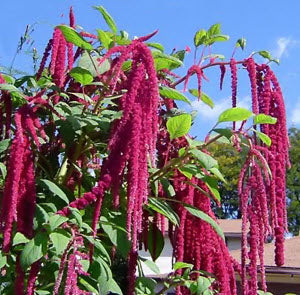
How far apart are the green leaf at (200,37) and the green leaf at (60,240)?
100 centimetres

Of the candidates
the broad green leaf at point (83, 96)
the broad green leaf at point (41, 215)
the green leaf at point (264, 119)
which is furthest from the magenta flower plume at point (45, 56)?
the green leaf at point (264, 119)

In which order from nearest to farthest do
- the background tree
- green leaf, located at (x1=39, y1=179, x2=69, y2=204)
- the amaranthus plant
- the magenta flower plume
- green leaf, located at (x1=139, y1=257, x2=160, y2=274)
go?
the amaranthus plant, green leaf, located at (x1=39, y1=179, x2=69, y2=204), the magenta flower plume, green leaf, located at (x1=139, y1=257, x2=160, y2=274), the background tree

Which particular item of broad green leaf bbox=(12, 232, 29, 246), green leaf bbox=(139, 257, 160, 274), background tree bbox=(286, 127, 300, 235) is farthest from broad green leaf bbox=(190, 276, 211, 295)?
background tree bbox=(286, 127, 300, 235)

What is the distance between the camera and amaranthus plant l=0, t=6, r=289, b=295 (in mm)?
1702

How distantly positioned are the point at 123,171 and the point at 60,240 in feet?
0.87

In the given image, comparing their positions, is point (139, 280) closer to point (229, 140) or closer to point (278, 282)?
point (229, 140)

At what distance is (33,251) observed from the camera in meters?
1.72

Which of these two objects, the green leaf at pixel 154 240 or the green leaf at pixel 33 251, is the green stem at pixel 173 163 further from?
the green leaf at pixel 33 251

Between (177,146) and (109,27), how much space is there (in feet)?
1.60

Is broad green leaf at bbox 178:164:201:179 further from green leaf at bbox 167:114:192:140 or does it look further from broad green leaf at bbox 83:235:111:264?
broad green leaf at bbox 83:235:111:264

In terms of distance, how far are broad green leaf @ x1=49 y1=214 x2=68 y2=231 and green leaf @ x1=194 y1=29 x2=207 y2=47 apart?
0.99 m

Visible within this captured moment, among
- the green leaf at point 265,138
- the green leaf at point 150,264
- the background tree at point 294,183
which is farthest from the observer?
the background tree at point 294,183

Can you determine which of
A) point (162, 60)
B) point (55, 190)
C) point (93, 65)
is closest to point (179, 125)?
point (162, 60)

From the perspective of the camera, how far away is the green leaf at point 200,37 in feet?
→ 7.95
